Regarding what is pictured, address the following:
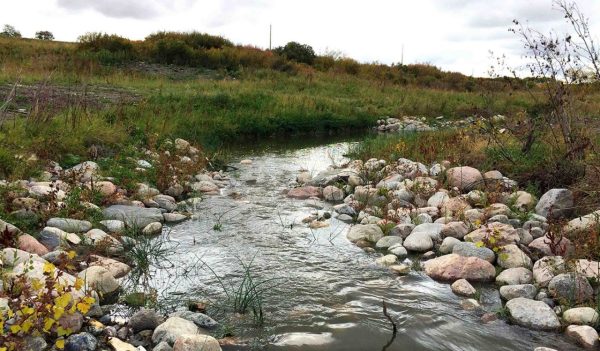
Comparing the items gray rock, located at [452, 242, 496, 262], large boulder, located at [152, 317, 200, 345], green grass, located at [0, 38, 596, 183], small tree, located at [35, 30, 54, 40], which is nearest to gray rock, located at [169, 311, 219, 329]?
large boulder, located at [152, 317, 200, 345]

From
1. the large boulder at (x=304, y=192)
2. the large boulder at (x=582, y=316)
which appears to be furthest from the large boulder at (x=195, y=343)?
the large boulder at (x=304, y=192)

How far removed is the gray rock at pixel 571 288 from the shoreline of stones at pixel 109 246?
298cm

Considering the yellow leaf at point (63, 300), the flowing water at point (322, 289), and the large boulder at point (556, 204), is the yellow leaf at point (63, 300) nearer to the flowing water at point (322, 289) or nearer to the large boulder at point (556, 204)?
the flowing water at point (322, 289)

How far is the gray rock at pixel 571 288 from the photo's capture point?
4473 millimetres

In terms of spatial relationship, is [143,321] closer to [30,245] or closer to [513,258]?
[30,245]

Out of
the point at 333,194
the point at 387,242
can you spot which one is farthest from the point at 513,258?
the point at 333,194

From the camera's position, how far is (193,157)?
34.4 feet

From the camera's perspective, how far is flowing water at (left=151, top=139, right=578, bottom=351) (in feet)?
13.1

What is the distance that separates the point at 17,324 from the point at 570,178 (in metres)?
6.72

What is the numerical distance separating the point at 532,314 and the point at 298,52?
28.8 metres

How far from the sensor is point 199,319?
4.05 meters

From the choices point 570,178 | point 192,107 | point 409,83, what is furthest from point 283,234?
point 409,83

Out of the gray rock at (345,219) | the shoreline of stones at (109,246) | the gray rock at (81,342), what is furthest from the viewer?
the gray rock at (345,219)

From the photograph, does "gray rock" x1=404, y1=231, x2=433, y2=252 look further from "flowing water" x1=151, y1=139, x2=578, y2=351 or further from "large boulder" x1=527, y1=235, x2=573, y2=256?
"large boulder" x1=527, y1=235, x2=573, y2=256
